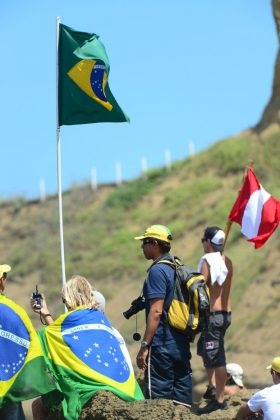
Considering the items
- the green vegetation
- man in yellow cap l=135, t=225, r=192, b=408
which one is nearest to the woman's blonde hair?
man in yellow cap l=135, t=225, r=192, b=408

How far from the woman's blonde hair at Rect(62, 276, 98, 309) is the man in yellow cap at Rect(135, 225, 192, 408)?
2.03 feet

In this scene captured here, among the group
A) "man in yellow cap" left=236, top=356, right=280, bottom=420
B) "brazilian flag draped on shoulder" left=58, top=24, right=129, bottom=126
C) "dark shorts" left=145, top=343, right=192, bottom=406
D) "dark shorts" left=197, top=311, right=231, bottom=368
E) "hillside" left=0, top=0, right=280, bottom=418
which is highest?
"hillside" left=0, top=0, right=280, bottom=418

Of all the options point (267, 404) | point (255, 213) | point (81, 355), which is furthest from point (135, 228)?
point (267, 404)

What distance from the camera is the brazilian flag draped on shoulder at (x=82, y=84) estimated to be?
11828mm

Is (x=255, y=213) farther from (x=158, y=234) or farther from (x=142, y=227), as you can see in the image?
(x=142, y=227)

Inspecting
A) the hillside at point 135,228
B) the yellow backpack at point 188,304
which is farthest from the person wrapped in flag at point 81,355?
the hillside at point 135,228

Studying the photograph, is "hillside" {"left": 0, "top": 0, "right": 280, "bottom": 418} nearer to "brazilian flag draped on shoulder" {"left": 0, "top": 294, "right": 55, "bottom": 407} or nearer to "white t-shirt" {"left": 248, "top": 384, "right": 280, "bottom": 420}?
"brazilian flag draped on shoulder" {"left": 0, "top": 294, "right": 55, "bottom": 407}

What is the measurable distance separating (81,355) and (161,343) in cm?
89

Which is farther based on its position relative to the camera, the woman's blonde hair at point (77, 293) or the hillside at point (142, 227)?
the hillside at point (142, 227)

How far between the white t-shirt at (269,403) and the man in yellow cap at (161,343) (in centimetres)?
118

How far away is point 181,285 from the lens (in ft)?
30.4

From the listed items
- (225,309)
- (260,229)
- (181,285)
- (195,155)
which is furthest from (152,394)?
(195,155)

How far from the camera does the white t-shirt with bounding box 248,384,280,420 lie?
7984 mm

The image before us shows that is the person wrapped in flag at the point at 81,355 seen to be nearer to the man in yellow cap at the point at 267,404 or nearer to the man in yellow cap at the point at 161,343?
the man in yellow cap at the point at 161,343
